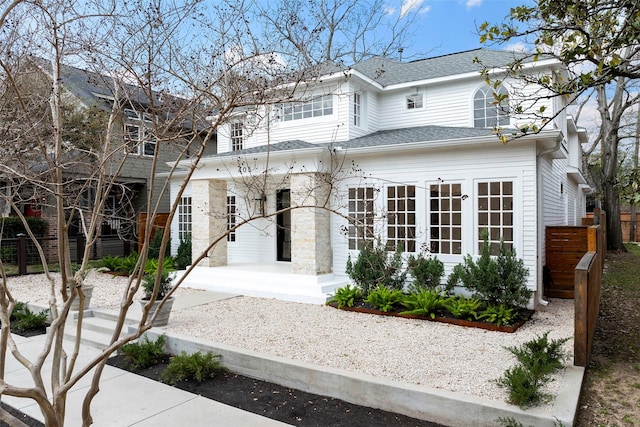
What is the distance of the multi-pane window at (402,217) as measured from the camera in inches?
349

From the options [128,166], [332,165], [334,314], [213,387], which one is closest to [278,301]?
[334,314]

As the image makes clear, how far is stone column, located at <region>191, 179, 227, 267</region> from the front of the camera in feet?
36.4

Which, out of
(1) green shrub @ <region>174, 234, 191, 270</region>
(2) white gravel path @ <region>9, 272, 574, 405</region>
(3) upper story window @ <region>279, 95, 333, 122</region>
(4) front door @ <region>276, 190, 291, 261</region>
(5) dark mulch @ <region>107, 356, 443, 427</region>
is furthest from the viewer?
(1) green shrub @ <region>174, 234, 191, 270</region>

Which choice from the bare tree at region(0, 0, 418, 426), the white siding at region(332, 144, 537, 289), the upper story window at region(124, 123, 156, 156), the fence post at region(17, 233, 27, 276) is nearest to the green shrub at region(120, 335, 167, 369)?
the bare tree at region(0, 0, 418, 426)

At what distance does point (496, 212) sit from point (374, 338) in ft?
11.8

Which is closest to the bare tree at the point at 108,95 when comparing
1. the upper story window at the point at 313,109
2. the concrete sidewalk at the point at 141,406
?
the concrete sidewalk at the point at 141,406

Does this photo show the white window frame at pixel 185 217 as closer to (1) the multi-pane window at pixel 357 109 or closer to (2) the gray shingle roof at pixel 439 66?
(1) the multi-pane window at pixel 357 109

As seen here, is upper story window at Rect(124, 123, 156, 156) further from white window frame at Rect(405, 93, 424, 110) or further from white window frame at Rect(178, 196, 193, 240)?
white window frame at Rect(178, 196, 193, 240)

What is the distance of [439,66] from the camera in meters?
12.1

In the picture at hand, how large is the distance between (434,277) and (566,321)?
2.21 meters

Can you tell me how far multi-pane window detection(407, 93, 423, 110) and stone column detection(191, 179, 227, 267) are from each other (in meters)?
5.48

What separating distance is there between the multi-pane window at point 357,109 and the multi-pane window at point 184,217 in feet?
20.1

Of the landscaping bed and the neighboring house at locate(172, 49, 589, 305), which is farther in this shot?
the neighboring house at locate(172, 49, 589, 305)

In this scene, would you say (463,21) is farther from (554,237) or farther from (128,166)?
(128,166)
